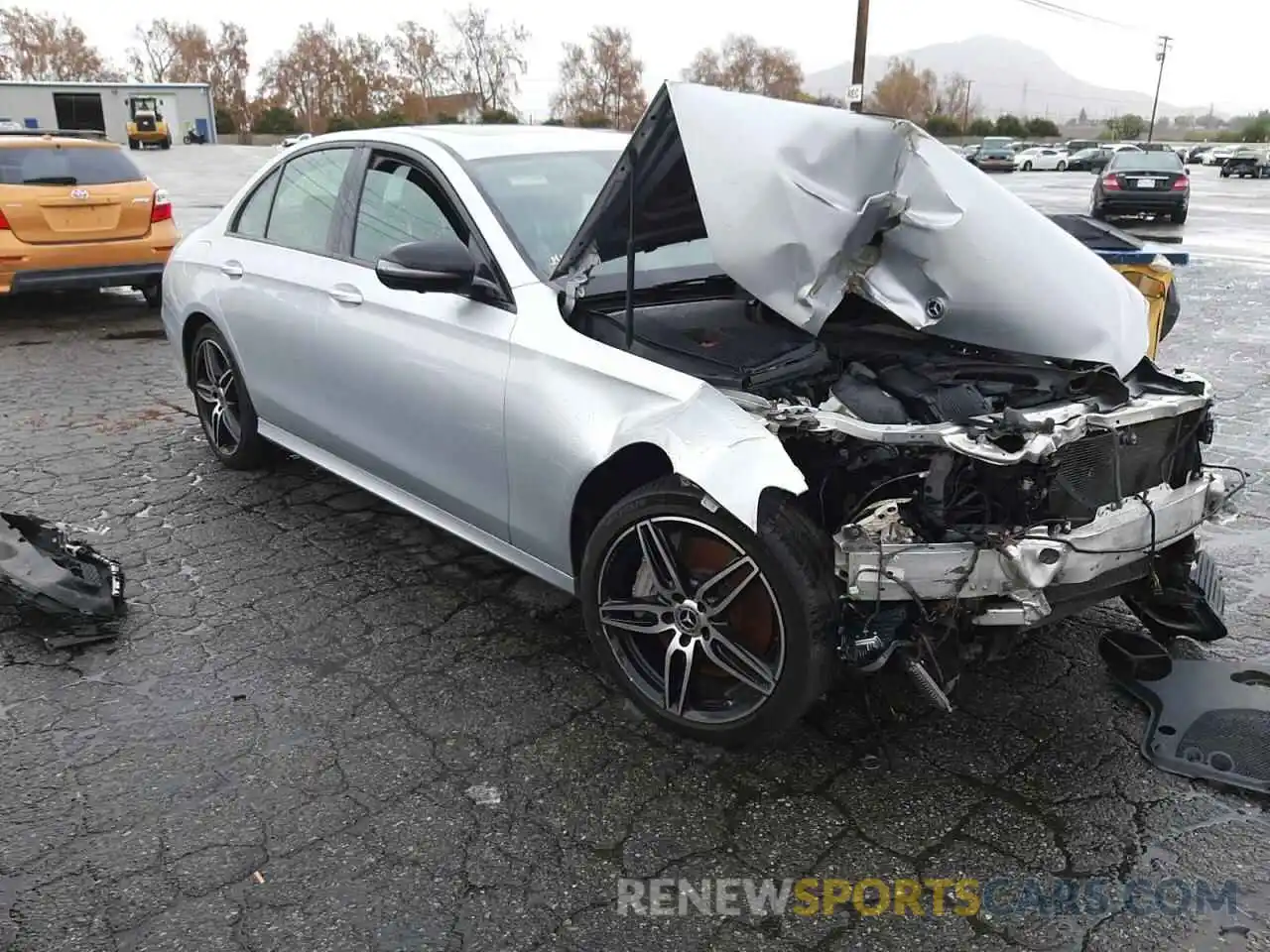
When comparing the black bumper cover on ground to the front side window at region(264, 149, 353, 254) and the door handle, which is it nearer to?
the front side window at region(264, 149, 353, 254)

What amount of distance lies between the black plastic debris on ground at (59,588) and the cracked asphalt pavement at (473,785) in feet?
0.30

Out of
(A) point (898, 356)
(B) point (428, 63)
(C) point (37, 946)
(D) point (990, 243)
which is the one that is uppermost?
(B) point (428, 63)

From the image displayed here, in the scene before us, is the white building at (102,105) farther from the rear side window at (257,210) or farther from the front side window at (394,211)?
A: the front side window at (394,211)

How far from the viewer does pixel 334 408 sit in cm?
417

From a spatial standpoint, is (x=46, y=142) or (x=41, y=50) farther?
(x=41, y=50)

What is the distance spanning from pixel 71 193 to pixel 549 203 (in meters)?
6.87

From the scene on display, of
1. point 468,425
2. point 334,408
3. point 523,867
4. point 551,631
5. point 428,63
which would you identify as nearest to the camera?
point 523,867

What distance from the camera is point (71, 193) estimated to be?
28.6 ft

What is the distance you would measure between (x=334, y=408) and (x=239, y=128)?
253ft

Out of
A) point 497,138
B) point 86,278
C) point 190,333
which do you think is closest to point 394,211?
point 497,138

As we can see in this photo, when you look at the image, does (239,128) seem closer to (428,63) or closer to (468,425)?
(428,63)

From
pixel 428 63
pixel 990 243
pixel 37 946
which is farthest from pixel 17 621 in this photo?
pixel 428 63

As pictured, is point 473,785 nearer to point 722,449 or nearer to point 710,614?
point 710,614

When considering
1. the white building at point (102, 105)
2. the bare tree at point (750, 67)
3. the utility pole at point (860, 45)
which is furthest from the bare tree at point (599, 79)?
the utility pole at point (860, 45)
